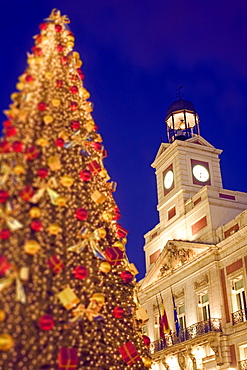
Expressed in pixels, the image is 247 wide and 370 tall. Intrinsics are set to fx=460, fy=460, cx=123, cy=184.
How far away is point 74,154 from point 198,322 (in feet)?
60.8

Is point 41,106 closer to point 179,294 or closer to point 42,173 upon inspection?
point 42,173

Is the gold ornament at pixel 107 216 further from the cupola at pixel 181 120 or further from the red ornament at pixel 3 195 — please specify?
the cupola at pixel 181 120

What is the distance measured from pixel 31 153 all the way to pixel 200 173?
24.8m

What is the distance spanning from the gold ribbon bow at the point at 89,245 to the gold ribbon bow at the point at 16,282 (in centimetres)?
102

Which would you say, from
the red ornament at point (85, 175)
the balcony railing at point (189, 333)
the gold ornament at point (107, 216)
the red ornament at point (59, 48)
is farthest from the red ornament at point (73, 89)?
the balcony railing at point (189, 333)

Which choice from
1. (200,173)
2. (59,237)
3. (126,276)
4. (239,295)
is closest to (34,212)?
(59,237)

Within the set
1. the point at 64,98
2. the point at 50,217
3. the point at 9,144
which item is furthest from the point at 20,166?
the point at 64,98

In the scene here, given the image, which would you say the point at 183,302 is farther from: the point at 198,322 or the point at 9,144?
the point at 9,144

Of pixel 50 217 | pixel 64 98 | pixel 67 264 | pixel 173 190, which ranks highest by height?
pixel 173 190

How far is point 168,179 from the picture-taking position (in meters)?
31.3

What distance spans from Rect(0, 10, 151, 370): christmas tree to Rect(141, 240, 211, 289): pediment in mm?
17020

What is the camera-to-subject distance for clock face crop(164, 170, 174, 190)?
101 ft

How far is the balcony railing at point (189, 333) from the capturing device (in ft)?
73.4

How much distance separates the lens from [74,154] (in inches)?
282
